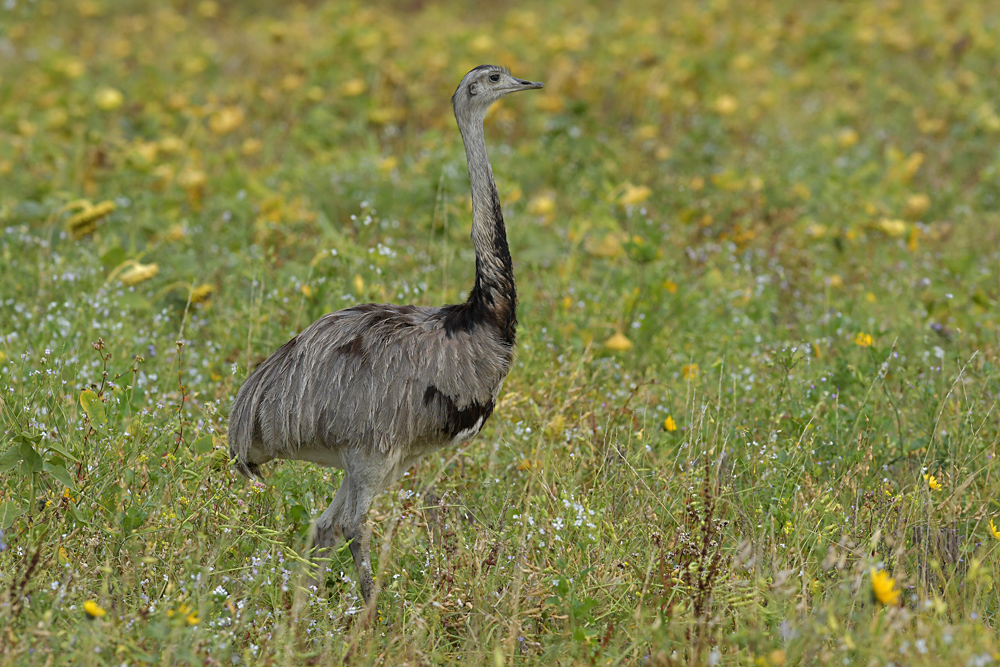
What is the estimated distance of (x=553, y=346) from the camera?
5.34 metres

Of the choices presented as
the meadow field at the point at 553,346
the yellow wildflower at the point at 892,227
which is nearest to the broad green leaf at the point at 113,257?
the meadow field at the point at 553,346

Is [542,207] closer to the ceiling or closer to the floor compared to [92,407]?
closer to the ceiling

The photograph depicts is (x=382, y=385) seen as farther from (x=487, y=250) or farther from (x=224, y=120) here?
(x=224, y=120)

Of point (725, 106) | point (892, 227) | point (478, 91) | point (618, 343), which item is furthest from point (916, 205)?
point (478, 91)

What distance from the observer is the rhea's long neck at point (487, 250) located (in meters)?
3.88

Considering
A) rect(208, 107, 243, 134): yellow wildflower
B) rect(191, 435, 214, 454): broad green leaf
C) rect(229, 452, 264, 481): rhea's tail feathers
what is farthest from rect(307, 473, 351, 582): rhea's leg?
rect(208, 107, 243, 134): yellow wildflower

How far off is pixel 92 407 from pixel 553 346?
2353 mm

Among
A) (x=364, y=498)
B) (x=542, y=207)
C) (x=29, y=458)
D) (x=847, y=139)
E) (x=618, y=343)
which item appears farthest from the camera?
(x=847, y=139)

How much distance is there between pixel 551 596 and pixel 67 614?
61.1 inches

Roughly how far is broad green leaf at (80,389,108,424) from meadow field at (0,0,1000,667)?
0.01m

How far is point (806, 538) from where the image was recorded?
12.2 feet

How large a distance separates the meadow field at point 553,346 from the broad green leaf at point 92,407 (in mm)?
10

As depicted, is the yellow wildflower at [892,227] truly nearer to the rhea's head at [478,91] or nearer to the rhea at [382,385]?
the rhea's head at [478,91]

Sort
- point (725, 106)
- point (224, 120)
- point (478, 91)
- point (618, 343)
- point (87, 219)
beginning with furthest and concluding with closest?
point (725, 106)
point (224, 120)
point (87, 219)
point (618, 343)
point (478, 91)
